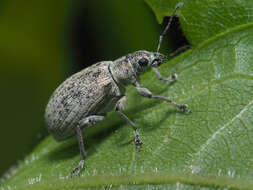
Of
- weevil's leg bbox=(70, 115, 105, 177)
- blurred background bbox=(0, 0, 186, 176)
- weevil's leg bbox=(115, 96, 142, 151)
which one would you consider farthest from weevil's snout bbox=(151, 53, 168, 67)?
weevil's leg bbox=(70, 115, 105, 177)

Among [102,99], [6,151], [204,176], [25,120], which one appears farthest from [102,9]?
[204,176]

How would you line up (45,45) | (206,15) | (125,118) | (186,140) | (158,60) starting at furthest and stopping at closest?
(45,45)
(158,60)
(125,118)
(206,15)
(186,140)

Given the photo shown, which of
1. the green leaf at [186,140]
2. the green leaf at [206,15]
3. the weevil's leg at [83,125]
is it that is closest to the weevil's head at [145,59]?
the green leaf at [186,140]

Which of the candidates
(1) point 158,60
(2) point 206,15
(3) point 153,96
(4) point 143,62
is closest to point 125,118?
(3) point 153,96

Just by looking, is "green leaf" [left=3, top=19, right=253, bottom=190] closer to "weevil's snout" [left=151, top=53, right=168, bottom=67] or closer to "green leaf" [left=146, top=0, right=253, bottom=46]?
"green leaf" [left=146, top=0, right=253, bottom=46]

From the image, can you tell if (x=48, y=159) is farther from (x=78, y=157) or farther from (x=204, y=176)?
(x=204, y=176)

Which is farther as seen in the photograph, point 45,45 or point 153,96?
point 45,45

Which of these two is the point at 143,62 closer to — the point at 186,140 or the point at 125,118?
the point at 125,118
